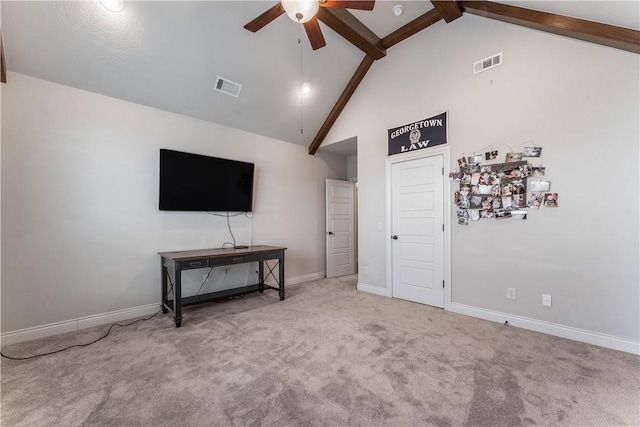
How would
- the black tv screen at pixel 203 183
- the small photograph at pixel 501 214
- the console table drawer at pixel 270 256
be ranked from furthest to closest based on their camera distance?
the console table drawer at pixel 270 256 → the black tv screen at pixel 203 183 → the small photograph at pixel 501 214

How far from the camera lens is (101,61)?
282 cm

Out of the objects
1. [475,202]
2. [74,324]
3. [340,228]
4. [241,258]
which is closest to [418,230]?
[475,202]

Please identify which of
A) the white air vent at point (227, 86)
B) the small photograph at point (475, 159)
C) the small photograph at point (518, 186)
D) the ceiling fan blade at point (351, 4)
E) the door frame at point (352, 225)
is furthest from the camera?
the door frame at point (352, 225)

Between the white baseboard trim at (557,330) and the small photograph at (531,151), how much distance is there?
1.75m

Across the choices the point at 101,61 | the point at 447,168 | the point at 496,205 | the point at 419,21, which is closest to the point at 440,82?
the point at 419,21

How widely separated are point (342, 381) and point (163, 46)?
374 cm

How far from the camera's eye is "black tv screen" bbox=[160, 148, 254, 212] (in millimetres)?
3443

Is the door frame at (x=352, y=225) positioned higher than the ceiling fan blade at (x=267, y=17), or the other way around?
the ceiling fan blade at (x=267, y=17)

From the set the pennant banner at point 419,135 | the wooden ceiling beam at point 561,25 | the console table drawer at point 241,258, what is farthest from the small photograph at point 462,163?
the console table drawer at point 241,258

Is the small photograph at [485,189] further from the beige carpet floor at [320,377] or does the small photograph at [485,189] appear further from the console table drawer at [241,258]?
the console table drawer at [241,258]

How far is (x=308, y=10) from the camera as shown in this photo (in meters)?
2.04

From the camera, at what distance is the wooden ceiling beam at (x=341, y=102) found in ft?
14.2

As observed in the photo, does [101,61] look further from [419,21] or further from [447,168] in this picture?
[447,168]

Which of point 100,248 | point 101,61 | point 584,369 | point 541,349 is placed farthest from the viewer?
point 100,248
